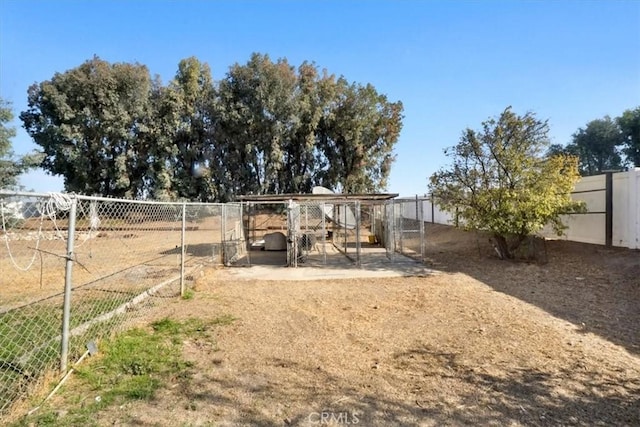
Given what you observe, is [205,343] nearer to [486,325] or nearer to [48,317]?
[48,317]

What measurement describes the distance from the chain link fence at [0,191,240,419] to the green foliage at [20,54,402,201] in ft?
53.9

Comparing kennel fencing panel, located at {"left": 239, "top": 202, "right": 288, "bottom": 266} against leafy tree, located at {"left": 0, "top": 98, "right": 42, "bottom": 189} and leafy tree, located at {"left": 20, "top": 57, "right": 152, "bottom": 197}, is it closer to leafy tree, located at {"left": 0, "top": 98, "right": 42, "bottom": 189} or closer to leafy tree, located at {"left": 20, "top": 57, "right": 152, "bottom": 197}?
leafy tree, located at {"left": 0, "top": 98, "right": 42, "bottom": 189}

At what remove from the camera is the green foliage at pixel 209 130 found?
26.7 meters

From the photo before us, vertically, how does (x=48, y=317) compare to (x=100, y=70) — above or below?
below

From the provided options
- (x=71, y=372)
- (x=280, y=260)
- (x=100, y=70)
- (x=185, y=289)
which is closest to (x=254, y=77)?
(x=100, y=70)

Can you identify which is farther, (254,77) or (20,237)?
(254,77)

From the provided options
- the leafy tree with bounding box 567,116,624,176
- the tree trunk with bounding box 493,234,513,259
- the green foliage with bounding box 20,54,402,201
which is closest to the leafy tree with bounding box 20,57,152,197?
the green foliage with bounding box 20,54,402,201

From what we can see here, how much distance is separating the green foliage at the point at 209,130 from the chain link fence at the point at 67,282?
16439 mm

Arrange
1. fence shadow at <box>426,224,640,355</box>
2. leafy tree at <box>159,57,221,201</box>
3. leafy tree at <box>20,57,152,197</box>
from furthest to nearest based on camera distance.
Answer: leafy tree at <box>159,57,221,201</box>
leafy tree at <box>20,57,152,197</box>
fence shadow at <box>426,224,640,355</box>

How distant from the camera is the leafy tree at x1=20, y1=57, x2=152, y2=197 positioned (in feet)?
86.3

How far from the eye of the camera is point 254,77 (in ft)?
92.1

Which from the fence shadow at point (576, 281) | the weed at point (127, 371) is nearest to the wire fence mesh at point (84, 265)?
the weed at point (127, 371)

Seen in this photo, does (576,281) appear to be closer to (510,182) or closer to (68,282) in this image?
(510,182)

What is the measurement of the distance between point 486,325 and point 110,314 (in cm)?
491
